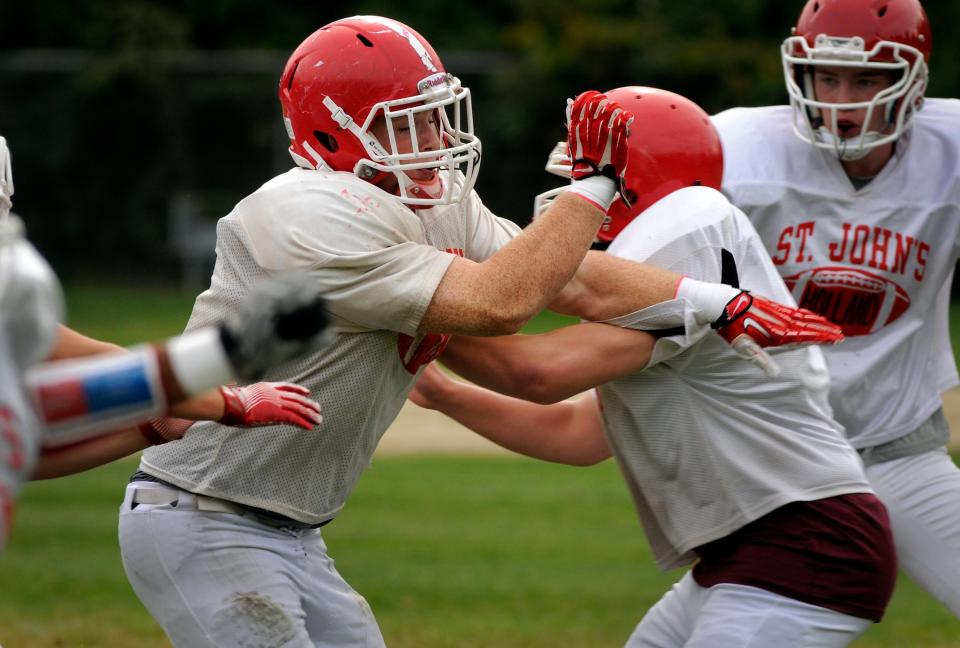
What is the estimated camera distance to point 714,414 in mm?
3369

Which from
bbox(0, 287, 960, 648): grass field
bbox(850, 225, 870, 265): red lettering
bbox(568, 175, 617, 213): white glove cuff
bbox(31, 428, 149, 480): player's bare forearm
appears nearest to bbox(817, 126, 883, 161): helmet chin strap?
bbox(850, 225, 870, 265): red lettering

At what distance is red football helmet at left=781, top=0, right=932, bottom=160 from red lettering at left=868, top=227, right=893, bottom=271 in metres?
0.26

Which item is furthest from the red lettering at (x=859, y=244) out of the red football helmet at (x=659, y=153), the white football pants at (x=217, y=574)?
the white football pants at (x=217, y=574)

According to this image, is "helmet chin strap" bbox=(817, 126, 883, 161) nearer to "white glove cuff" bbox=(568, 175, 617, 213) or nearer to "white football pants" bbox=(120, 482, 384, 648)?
"white glove cuff" bbox=(568, 175, 617, 213)

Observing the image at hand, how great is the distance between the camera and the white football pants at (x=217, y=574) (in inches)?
125

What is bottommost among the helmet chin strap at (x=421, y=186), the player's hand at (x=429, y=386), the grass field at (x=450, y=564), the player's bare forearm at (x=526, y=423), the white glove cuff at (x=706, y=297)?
the grass field at (x=450, y=564)

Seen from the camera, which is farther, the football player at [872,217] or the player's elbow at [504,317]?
the football player at [872,217]

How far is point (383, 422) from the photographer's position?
11.3 feet

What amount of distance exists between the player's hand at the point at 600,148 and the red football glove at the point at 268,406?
0.81m

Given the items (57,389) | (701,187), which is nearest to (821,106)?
Result: (701,187)

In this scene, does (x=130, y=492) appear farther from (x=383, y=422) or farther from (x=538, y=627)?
(x=538, y=627)

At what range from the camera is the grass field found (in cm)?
612

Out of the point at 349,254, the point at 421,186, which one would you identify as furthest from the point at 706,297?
the point at 349,254

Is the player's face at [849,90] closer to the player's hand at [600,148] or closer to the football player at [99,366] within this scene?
the player's hand at [600,148]
